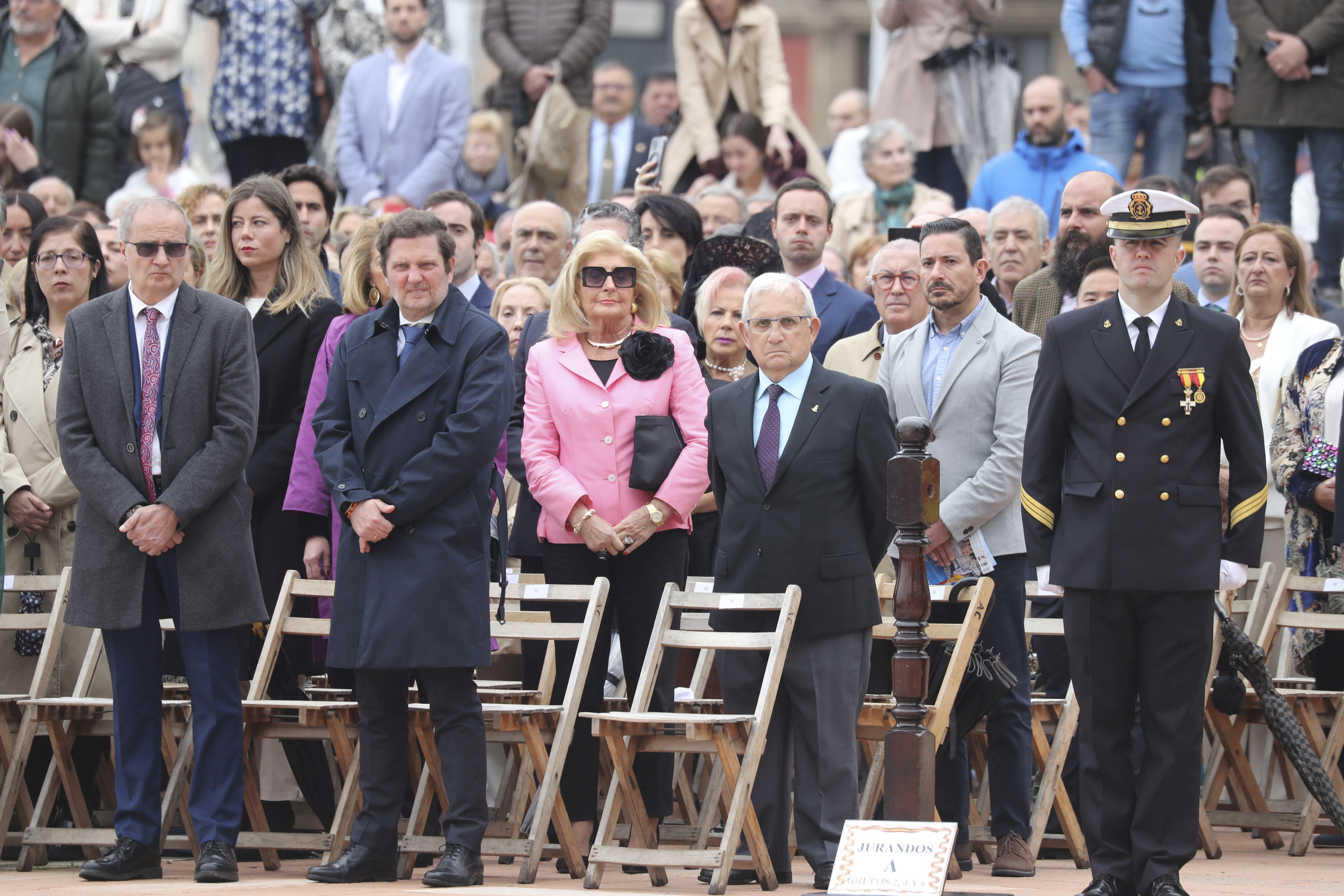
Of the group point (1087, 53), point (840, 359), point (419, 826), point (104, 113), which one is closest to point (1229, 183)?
point (1087, 53)

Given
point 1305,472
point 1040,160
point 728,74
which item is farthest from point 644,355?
point 728,74

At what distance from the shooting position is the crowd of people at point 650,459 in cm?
652

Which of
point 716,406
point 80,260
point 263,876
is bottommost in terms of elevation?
point 263,876

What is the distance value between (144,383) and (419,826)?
6.63 ft

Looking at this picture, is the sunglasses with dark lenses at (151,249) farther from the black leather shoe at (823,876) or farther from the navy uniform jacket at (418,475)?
the black leather shoe at (823,876)

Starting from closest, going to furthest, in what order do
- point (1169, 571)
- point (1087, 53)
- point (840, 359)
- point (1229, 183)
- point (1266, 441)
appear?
1. point (1169, 571)
2. point (840, 359)
3. point (1266, 441)
4. point (1229, 183)
5. point (1087, 53)

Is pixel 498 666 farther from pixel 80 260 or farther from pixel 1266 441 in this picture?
pixel 1266 441

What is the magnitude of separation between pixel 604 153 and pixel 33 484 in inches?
234

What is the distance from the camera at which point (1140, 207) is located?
648 cm

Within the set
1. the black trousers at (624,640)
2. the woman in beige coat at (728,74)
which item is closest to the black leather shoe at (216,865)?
the black trousers at (624,640)

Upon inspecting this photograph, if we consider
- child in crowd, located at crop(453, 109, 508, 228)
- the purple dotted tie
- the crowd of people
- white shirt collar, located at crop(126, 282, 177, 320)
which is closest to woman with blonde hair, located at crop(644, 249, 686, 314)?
the crowd of people

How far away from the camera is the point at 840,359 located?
884 cm

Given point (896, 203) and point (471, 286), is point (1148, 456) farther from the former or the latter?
point (896, 203)

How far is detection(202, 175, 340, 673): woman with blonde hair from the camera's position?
8383 millimetres
